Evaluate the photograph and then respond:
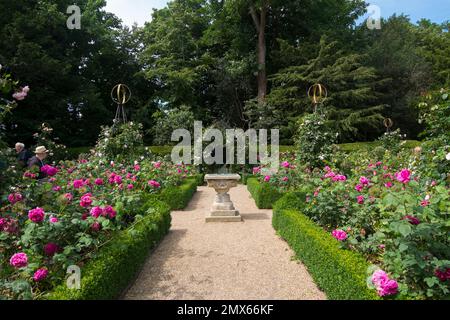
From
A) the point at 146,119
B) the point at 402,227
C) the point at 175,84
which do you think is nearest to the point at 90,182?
the point at 402,227

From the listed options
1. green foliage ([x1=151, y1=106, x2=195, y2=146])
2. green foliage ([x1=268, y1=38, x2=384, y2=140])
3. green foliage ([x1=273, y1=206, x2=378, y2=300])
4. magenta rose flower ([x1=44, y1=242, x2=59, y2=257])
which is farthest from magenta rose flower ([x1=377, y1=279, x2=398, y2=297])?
green foliage ([x1=268, y1=38, x2=384, y2=140])

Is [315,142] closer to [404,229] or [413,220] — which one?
[413,220]

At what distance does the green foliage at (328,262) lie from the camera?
9.03 feet

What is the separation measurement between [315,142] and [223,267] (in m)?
6.15

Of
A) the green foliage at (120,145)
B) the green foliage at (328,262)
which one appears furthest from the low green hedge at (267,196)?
the green foliage at (120,145)

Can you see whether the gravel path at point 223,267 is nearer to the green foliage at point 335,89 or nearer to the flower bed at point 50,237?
the flower bed at point 50,237

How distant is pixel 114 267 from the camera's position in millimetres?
3195

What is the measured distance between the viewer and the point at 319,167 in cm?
966

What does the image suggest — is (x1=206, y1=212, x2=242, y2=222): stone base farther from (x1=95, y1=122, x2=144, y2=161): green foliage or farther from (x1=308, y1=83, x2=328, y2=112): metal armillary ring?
(x1=308, y1=83, x2=328, y2=112): metal armillary ring

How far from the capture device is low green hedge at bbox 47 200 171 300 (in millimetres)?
2660

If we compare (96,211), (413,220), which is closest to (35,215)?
(96,211)
